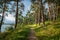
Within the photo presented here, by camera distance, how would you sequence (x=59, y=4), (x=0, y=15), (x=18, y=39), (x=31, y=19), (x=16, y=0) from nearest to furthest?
(x=18, y=39)
(x=16, y=0)
(x=0, y=15)
(x=59, y=4)
(x=31, y=19)

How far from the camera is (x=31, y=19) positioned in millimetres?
116875

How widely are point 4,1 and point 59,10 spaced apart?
832 inches

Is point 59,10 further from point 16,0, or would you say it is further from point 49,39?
point 49,39

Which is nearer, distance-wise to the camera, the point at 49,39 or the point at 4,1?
the point at 49,39

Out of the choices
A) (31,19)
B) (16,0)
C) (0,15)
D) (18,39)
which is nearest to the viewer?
(18,39)

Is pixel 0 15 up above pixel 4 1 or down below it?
below

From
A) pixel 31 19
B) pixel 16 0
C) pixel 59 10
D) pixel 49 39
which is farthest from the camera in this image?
pixel 31 19

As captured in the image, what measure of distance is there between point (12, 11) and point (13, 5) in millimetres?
2729

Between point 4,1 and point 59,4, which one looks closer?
point 4,1

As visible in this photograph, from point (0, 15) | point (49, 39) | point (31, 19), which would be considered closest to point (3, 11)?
point (0, 15)

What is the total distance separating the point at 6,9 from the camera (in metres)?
36.4

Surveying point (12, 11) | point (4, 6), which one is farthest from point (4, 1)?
point (12, 11)

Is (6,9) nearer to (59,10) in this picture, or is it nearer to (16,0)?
(16,0)

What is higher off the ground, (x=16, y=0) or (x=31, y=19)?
(x=16, y=0)
